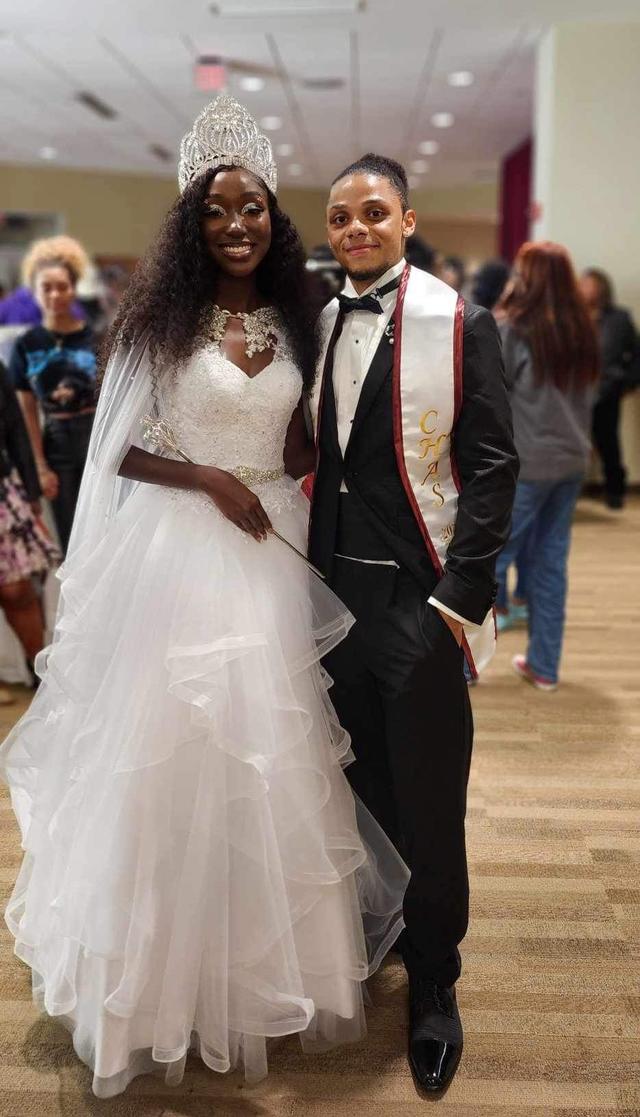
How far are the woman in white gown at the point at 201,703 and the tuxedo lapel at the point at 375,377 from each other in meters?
0.15

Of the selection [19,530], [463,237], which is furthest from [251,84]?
[463,237]

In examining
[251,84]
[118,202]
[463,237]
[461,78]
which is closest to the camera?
[461,78]

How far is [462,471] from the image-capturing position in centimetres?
163

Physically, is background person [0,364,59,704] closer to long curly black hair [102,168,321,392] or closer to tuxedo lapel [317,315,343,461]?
long curly black hair [102,168,321,392]

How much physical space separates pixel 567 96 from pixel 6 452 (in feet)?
16.4

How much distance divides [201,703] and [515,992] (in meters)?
0.96

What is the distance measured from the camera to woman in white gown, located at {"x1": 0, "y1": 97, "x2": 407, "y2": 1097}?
156 centimetres

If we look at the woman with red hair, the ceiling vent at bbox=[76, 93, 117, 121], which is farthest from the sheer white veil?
the ceiling vent at bbox=[76, 93, 117, 121]

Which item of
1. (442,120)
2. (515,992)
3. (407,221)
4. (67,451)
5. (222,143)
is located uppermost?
(442,120)

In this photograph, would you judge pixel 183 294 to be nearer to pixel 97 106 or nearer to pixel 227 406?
pixel 227 406

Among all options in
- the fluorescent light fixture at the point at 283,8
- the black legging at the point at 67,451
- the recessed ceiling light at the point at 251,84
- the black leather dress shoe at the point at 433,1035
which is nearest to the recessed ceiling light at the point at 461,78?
the recessed ceiling light at the point at 251,84

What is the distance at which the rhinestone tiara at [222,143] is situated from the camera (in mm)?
1598

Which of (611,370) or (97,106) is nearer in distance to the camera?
(611,370)

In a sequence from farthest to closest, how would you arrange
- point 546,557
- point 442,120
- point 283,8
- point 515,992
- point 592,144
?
point 442,120 < point 592,144 < point 283,8 < point 546,557 < point 515,992
